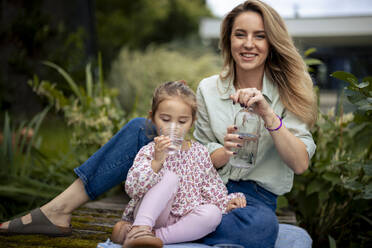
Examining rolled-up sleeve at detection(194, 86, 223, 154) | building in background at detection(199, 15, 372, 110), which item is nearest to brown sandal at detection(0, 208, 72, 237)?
rolled-up sleeve at detection(194, 86, 223, 154)

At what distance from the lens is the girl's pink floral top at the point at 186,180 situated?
2039 mm

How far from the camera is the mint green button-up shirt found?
244 cm

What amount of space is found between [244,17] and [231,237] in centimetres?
129

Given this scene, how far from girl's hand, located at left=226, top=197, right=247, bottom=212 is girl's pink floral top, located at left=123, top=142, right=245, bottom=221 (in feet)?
0.08

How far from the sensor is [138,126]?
96.7 inches

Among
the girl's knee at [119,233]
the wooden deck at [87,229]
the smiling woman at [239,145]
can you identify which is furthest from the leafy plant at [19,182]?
the girl's knee at [119,233]

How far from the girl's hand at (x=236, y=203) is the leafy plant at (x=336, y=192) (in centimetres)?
88

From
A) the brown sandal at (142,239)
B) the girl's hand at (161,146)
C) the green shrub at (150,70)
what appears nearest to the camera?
the brown sandal at (142,239)

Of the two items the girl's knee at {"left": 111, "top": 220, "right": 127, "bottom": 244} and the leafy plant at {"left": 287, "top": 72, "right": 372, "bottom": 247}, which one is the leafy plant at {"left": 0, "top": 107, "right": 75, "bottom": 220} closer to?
the girl's knee at {"left": 111, "top": 220, "right": 127, "bottom": 244}

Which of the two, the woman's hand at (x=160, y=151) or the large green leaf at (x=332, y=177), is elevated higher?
the woman's hand at (x=160, y=151)

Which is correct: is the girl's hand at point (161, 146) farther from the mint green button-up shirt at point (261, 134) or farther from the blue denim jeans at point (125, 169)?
the mint green button-up shirt at point (261, 134)

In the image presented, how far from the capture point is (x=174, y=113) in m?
2.14

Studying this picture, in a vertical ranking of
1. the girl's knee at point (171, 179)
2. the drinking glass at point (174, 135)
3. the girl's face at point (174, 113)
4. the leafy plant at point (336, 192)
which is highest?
the girl's face at point (174, 113)

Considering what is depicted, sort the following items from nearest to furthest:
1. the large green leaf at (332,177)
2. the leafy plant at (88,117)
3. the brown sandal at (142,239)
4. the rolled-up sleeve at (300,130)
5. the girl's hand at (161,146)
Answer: the brown sandal at (142,239) → the girl's hand at (161,146) → the rolled-up sleeve at (300,130) → the large green leaf at (332,177) → the leafy plant at (88,117)
